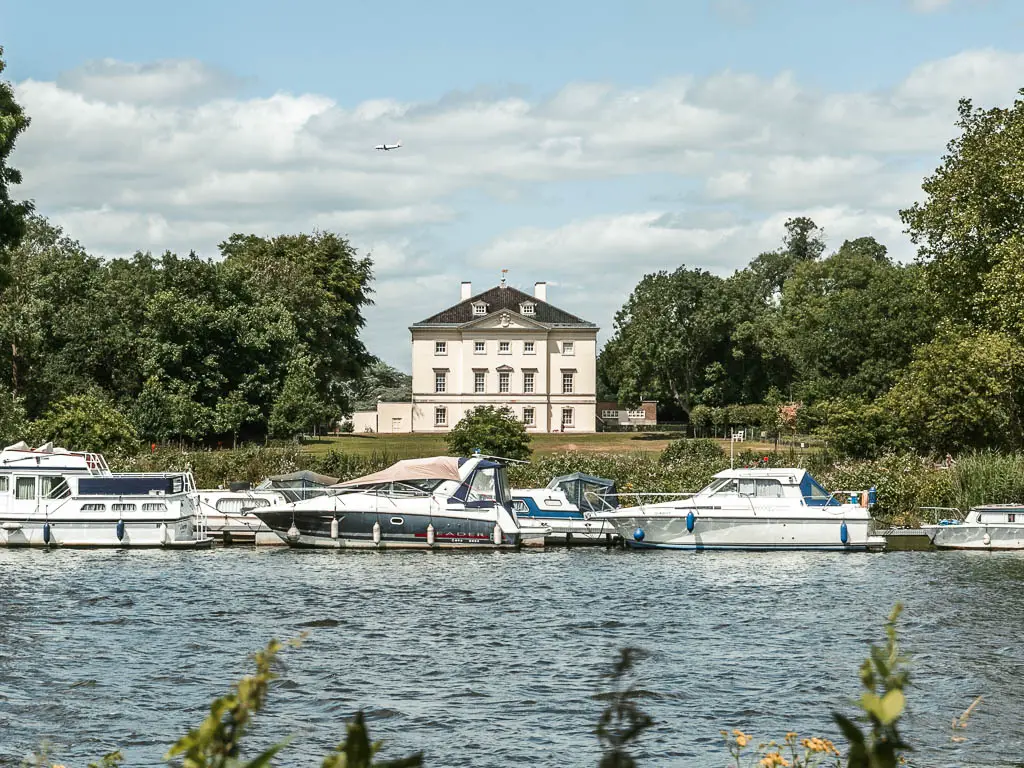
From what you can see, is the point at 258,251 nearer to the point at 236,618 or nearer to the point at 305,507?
the point at 305,507

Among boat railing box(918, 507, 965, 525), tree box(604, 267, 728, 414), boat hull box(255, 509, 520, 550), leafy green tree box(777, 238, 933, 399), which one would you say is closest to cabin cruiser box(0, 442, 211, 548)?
boat hull box(255, 509, 520, 550)

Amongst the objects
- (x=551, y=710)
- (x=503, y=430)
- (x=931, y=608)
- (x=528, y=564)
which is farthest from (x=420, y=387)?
(x=551, y=710)

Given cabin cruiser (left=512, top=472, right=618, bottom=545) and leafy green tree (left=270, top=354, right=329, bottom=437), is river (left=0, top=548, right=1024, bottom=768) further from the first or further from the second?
leafy green tree (left=270, top=354, right=329, bottom=437)

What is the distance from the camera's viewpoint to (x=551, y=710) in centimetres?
1891

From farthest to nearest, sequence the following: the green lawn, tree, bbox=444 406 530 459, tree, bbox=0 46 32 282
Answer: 1. the green lawn
2. tree, bbox=444 406 530 459
3. tree, bbox=0 46 32 282

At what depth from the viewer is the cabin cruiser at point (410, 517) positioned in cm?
4353

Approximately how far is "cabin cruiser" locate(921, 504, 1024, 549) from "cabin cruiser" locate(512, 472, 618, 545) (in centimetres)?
1041

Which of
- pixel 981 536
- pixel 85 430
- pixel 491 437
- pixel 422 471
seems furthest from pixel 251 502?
pixel 981 536

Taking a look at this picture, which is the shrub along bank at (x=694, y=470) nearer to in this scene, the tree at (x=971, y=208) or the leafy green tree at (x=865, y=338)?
the tree at (x=971, y=208)

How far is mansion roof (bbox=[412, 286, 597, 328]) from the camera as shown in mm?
111000

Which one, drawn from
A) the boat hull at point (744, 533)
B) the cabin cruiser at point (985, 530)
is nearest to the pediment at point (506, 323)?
the boat hull at point (744, 533)

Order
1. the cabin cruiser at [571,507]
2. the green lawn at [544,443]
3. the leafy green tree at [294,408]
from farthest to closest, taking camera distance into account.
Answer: the green lawn at [544,443] < the leafy green tree at [294,408] < the cabin cruiser at [571,507]

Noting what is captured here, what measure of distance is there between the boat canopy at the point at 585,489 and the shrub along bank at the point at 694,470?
1973mm

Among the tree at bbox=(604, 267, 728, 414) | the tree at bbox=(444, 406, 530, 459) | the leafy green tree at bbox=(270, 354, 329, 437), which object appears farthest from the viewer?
the tree at bbox=(604, 267, 728, 414)
